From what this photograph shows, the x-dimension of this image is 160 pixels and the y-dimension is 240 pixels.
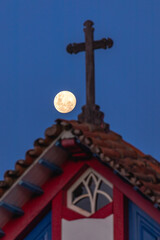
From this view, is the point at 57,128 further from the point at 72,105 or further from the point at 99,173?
the point at 72,105

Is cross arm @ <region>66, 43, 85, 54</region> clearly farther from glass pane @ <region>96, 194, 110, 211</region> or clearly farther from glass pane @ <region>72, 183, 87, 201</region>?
glass pane @ <region>96, 194, 110, 211</region>

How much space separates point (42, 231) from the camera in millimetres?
11727

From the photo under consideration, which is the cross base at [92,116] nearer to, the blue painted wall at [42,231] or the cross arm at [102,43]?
the cross arm at [102,43]

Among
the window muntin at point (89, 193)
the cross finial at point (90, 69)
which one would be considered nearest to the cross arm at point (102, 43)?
the cross finial at point (90, 69)

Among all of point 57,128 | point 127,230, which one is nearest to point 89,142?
point 57,128


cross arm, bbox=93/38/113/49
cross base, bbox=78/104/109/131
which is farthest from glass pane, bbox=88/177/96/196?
cross arm, bbox=93/38/113/49

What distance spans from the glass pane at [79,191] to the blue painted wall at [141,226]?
833mm

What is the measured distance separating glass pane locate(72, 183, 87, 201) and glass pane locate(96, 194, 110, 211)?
27 centimetres

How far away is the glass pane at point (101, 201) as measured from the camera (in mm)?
11305

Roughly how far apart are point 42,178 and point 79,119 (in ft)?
4.76

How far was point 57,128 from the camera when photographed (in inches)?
442

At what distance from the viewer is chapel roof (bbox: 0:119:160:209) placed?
1061cm

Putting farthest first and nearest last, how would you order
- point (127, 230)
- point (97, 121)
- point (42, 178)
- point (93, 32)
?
point (93, 32) → point (97, 121) → point (42, 178) → point (127, 230)

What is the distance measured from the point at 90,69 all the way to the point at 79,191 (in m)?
2.40
